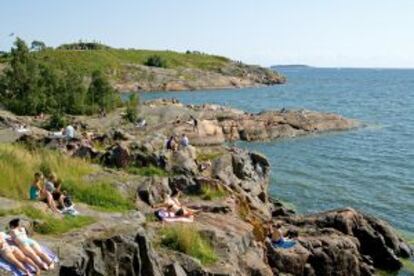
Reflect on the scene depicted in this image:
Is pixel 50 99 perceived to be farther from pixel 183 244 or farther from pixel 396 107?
pixel 396 107

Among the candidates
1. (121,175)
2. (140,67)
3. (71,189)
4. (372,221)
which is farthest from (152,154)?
(140,67)

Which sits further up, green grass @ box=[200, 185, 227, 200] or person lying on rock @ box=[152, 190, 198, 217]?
person lying on rock @ box=[152, 190, 198, 217]

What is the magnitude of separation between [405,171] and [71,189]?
31.4 meters

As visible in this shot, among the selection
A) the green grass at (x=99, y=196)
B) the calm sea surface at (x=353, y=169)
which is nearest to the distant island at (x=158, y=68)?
the calm sea surface at (x=353, y=169)

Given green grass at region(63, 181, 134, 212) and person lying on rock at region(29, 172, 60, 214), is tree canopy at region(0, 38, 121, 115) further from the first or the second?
person lying on rock at region(29, 172, 60, 214)

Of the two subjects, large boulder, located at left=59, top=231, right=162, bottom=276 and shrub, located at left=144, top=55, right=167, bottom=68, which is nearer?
large boulder, located at left=59, top=231, right=162, bottom=276

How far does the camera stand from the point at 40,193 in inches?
755

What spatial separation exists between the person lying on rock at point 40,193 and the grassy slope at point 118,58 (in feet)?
349

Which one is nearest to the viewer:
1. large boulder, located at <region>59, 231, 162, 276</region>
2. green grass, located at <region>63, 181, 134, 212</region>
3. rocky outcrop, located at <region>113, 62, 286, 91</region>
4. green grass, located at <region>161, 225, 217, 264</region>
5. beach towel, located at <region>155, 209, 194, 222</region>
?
large boulder, located at <region>59, 231, 162, 276</region>

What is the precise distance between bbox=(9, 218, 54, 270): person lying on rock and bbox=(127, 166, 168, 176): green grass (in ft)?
39.6

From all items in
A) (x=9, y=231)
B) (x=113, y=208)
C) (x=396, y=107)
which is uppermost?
(x=9, y=231)

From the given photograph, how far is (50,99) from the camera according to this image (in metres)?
60.8

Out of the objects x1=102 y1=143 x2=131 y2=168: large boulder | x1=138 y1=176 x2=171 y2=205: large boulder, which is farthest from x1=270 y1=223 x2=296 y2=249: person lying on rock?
x1=102 y1=143 x2=131 y2=168: large boulder

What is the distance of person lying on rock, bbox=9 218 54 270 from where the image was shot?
45.0 ft
